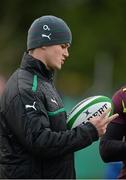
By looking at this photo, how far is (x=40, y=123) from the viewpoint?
6.33m

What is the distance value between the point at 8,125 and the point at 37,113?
0.26m

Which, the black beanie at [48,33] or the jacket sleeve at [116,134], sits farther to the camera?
the jacket sleeve at [116,134]

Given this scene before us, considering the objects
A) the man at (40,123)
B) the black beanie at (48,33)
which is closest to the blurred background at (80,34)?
the black beanie at (48,33)

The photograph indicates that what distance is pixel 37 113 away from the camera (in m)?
6.36

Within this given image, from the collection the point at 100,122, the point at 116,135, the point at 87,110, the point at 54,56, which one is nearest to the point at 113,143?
the point at 116,135

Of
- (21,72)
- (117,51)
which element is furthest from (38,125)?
(117,51)

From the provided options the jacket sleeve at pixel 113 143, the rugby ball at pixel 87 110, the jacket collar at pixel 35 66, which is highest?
the jacket collar at pixel 35 66

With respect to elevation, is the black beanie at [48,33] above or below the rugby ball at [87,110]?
above

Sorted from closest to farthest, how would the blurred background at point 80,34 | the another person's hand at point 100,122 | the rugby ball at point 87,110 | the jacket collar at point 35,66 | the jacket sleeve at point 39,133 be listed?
the jacket sleeve at point 39,133 < the another person's hand at point 100,122 < the jacket collar at point 35,66 < the rugby ball at point 87,110 < the blurred background at point 80,34

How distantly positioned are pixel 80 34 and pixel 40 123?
120 feet

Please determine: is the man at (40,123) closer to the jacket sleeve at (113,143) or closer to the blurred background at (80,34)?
the jacket sleeve at (113,143)

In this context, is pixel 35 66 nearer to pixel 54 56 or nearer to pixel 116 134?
pixel 54 56

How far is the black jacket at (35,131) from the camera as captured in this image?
20.8ft

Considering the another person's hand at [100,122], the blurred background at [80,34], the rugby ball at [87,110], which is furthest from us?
the blurred background at [80,34]
